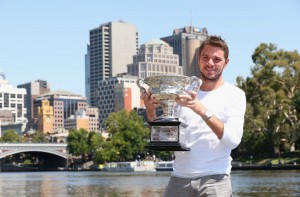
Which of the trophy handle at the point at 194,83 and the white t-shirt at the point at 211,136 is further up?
the trophy handle at the point at 194,83

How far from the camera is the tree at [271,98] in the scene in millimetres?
67812

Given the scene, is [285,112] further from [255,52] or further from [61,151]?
[61,151]

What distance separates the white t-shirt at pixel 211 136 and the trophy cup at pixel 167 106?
0.24 ft

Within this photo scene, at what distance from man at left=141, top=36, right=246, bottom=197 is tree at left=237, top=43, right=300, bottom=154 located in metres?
62.6

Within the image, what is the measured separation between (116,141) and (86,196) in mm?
67580

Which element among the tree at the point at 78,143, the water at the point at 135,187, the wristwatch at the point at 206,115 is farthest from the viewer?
the tree at the point at 78,143

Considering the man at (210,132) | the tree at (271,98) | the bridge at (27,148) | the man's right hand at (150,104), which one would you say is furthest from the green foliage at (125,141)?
the man at (210,132)

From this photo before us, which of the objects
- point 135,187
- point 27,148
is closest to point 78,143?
point 27,148

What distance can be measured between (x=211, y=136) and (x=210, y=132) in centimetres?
3

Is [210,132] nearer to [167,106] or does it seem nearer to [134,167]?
[167,106]

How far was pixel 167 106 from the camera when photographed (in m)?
4.73

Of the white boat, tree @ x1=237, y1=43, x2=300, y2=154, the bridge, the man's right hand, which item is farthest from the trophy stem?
the bridge

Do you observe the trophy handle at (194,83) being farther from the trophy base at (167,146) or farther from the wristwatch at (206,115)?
the trophy base at (167,146)

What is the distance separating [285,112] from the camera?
224 feet
